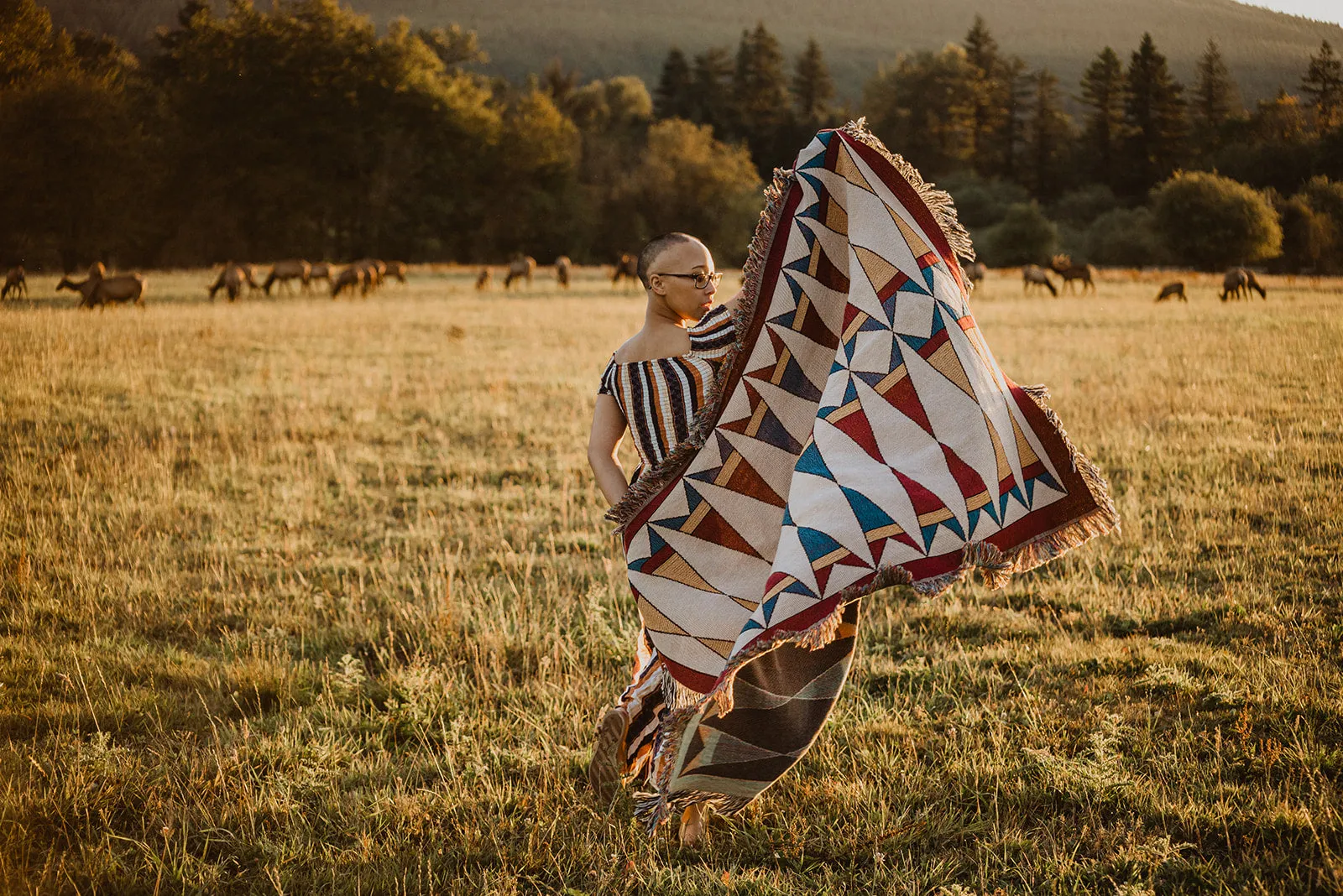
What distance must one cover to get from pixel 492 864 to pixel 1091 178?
8942cm

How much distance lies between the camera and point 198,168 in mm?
56188

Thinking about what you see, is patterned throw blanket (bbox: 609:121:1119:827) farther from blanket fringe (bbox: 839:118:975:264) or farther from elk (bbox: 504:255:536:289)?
elk (bbox: 504:255:536:289)

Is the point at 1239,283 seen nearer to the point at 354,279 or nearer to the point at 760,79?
the point at 354,279

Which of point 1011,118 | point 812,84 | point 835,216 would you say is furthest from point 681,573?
point 812,84

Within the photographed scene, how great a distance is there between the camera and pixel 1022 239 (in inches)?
2500

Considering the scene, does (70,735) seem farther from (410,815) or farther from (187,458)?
(187,458)

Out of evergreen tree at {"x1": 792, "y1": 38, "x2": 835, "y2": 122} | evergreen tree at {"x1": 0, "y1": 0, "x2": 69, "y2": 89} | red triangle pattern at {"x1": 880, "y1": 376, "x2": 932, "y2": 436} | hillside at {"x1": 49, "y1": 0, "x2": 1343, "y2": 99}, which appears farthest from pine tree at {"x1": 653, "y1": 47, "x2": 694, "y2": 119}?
red triangle pattern at {"x1": 880, "y1": 376, "x2": 932, "y2": 436}

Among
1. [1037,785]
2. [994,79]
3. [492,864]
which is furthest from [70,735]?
[994,79]

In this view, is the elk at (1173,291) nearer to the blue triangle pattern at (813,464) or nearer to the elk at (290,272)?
the elk at (290,272)

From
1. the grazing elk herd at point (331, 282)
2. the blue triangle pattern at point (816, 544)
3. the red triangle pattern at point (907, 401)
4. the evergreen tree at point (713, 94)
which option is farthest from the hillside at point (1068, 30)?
the evergreen tree at point (713, 94)

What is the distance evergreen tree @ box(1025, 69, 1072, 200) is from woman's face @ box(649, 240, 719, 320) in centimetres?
8907

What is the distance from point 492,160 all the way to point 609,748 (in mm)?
68801

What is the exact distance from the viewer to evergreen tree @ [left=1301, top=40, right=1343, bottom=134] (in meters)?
22.5

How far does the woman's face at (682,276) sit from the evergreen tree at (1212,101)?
202 ft
